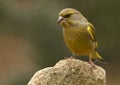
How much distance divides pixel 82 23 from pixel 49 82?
3.15 feet

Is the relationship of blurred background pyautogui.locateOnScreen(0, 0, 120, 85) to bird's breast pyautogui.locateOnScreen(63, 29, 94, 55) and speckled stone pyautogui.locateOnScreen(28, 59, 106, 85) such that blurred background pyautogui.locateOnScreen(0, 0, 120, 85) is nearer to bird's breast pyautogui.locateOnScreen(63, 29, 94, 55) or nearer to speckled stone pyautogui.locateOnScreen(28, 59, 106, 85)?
bird's breast pyautogui.locateOnScreen(63, 29, 94, 55)

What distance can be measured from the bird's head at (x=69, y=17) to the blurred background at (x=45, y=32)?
758 cm

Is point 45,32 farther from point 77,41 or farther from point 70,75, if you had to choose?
point 70,75

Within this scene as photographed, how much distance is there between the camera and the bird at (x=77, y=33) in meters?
8.54

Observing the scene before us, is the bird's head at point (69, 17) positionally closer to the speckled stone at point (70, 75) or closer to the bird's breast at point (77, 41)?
the bird's breast at point (77, 41)

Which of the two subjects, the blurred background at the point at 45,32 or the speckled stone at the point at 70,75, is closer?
the speckled stone at the point at 70,75

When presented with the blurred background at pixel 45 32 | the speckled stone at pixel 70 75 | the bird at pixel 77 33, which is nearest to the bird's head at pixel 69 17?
the bird at pixel 77 33

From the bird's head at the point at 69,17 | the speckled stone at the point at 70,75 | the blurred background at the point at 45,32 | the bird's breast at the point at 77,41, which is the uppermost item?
the bird's head at the point at 69,17

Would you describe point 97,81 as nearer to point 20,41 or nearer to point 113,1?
point 113,1

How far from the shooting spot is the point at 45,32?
57.5 ft

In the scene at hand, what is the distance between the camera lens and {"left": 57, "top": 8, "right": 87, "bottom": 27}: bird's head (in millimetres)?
8391

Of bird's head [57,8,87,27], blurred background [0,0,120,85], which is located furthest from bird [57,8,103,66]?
blurred background [0,0,120,85]

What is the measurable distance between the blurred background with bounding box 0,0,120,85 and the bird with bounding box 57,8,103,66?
7383 millimetres

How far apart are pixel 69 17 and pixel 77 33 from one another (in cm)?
23
